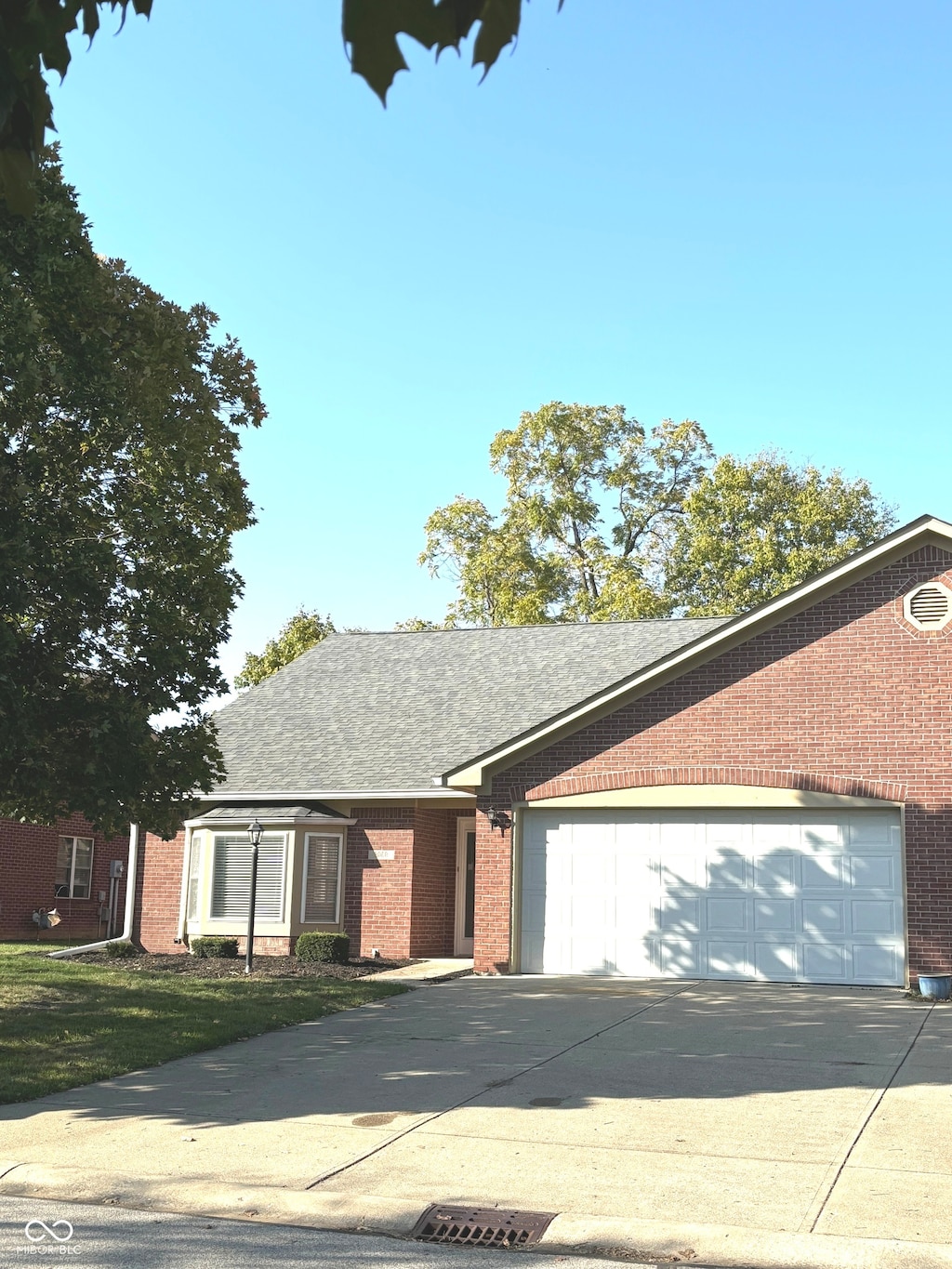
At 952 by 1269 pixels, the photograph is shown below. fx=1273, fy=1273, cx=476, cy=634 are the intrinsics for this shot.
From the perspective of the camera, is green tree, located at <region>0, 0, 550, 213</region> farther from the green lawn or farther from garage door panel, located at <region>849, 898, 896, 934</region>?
garage door panel, located at <region>849, 898, 896, 934</region>

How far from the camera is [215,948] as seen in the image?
2188 cm

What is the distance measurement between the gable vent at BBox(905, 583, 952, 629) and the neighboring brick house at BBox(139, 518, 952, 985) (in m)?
0.03

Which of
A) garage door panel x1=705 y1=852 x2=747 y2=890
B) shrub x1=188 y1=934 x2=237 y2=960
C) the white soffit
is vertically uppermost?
the white soffit

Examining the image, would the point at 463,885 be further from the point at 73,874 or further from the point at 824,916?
the point at 73,874

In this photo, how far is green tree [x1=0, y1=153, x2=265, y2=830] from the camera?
13.0 m

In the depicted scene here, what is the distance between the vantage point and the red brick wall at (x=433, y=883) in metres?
22.1

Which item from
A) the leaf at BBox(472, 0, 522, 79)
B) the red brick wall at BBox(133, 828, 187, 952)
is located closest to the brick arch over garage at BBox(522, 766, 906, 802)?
the red brick wall at BBox(133, 828, 187, 952)

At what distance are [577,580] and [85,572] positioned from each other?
34.9 metres

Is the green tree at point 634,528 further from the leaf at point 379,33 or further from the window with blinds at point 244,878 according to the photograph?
the leaf at point 379,33

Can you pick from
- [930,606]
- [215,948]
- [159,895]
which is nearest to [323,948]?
[215,948]

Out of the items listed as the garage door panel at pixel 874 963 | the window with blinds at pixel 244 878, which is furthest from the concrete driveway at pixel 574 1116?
the window with blinds at pixel 244 878

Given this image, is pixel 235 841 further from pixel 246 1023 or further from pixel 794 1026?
pixel 794 1026

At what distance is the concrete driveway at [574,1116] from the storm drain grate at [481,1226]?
19 cm

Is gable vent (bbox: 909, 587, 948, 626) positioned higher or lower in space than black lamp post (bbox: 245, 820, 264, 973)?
higher
